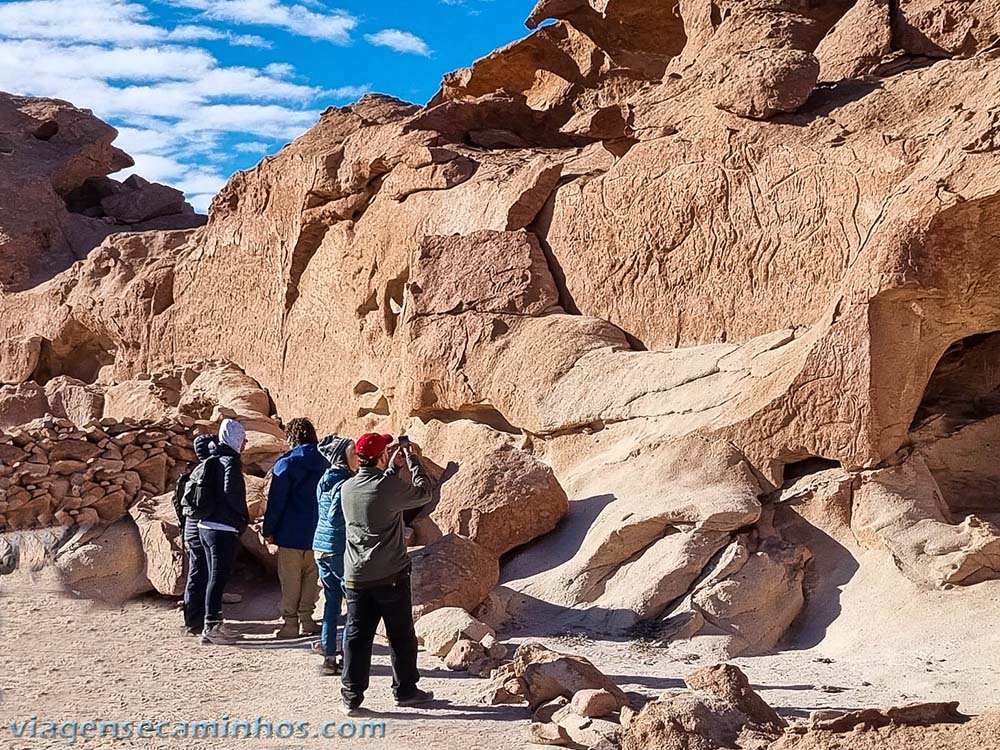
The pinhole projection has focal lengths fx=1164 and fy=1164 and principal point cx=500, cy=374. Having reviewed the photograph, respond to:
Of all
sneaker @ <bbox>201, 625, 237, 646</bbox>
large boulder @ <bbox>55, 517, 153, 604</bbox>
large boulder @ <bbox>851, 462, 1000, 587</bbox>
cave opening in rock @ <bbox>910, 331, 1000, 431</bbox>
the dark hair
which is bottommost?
sneaker @ <bbox>201, 625, 237, 646</bbox>

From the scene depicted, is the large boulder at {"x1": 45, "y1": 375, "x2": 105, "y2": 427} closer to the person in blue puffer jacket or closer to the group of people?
the group of people

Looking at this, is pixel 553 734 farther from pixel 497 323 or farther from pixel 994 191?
pixel 497 323

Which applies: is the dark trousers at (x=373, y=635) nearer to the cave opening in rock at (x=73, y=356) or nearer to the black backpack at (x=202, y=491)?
the black backpack at (x=202, y=491)

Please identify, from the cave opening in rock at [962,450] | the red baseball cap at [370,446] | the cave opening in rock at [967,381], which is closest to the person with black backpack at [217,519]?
the red baseball cap at [370,446]

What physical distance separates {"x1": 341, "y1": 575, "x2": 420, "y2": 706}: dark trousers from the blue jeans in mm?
663

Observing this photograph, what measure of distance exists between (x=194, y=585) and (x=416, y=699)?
2267 mm

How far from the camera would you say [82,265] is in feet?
51.3

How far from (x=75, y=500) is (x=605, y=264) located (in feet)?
15.2

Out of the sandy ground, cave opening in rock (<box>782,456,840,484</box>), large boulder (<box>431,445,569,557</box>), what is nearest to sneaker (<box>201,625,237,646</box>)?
the sandy ground

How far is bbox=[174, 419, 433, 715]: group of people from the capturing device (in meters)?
5.16

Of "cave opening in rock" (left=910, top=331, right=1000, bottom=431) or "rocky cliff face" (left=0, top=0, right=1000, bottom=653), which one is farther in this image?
"cave opening in rock" (left=910, top=331, right=1000, bottom=431)

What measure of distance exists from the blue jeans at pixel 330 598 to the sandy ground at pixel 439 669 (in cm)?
17

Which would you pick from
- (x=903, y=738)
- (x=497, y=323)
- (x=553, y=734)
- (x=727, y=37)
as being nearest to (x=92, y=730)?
(x=553, y=734)

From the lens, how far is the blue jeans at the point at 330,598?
5.88 meters
